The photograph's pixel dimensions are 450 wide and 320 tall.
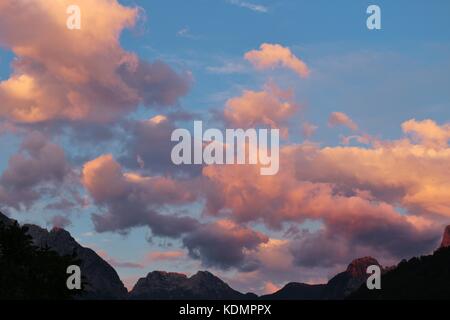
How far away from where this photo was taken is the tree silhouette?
269 feet

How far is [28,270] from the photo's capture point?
86.6m

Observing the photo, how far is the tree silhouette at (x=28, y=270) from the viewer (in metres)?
82.1
